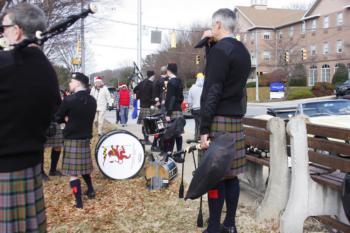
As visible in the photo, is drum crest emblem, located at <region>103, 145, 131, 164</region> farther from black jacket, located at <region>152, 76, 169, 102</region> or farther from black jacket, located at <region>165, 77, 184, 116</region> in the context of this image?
black jacket, located at <region>152, 76, 169, 102</region>

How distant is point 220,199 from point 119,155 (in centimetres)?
304

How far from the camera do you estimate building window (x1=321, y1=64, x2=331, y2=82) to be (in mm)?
52094

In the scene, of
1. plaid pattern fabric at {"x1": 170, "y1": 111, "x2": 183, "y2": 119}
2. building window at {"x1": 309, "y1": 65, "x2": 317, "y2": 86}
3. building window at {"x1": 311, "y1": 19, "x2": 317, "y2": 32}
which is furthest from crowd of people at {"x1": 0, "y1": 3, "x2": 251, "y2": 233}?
building window at {"x1": 311, "y1": 19, "x2": 317, "y2": 32}

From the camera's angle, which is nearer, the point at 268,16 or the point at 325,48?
the point at 325,48

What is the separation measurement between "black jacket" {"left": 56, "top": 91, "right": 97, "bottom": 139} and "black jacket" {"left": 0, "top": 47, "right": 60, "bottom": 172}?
2.80 metres

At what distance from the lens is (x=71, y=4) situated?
8.60 meters

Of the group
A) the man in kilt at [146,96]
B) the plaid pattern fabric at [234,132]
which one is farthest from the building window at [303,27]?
the plaid pattern fabric at [234,132]

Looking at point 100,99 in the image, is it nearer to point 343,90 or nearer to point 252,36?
point 343,90

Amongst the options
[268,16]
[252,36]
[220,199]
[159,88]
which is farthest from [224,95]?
[268,16]

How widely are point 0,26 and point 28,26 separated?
18 cm

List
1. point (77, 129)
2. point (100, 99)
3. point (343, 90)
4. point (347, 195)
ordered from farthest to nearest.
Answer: point (343, 90) < point (100, 99) < point (77, 129) < point (347, 195)

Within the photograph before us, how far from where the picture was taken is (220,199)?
156 inches

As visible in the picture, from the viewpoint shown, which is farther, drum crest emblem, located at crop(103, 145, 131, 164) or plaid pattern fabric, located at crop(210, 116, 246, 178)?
drum crest emblem, located at crop(103, 145, 131, 164)

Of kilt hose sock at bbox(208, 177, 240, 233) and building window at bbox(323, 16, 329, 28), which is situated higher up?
building window at bbox(323, 16, 329, 28)
